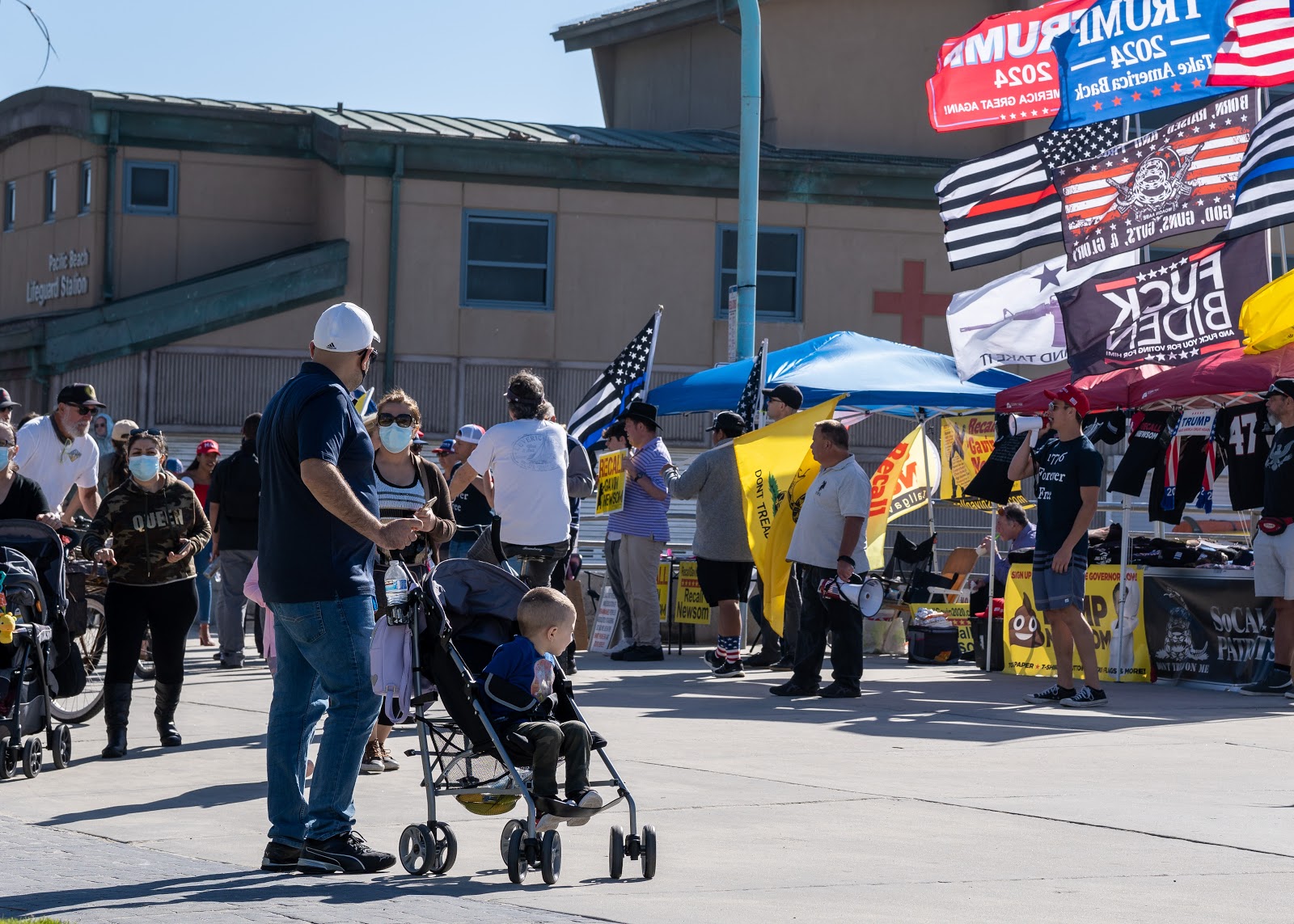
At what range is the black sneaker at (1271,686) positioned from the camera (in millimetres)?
13742

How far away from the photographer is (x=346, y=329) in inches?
271

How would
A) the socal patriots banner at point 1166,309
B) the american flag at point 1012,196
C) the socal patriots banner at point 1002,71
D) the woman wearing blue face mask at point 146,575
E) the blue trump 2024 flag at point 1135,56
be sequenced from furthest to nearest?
the socal patriots banner at point 1002,71 < the american flag at point 1012,196 < the blue trump 2024 flag at point 1135,56 < the socal patriots banner at point 1166,309 < the woman wearing blue face mask at point 146,575

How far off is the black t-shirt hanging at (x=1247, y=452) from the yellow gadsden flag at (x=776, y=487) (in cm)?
303

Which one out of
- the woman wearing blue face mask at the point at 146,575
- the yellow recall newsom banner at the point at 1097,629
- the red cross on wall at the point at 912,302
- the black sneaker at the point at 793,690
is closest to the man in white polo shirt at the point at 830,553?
the black sneaker at the point at 793,690

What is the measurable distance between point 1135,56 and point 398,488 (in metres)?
9.70

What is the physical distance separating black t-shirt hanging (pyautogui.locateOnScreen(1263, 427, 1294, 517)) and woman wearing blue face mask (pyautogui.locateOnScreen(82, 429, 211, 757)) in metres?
7.20

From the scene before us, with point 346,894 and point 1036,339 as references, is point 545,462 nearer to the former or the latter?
point 346,894

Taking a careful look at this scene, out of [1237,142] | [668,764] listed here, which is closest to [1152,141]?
[1237,142]

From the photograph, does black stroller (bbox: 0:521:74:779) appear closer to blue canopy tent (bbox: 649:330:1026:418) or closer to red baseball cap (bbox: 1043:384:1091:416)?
red baseball cap (bbox: 1043:384:1091:416)

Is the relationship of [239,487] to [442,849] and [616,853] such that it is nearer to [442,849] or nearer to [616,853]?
[442,849]

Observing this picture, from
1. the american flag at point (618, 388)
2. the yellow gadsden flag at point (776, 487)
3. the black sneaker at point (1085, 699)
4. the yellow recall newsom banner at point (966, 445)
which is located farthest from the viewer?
the yellow recall newsom banner at point (966, 445)

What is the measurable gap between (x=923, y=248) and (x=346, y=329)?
957 inches

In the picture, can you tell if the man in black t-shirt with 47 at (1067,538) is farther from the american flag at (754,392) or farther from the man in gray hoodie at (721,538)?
the american flag at (754,392)

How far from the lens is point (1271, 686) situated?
45.2ft
